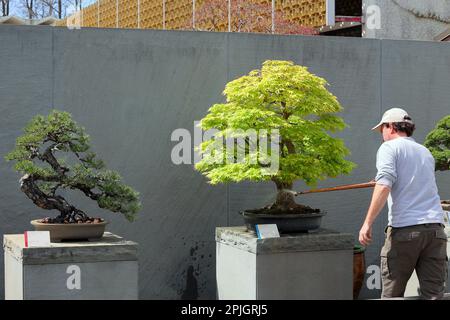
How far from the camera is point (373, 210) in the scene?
3.41 metres

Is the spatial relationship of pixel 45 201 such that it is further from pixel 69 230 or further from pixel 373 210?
pixel 373 210

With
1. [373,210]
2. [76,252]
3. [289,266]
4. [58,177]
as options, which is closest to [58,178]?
[58,177]

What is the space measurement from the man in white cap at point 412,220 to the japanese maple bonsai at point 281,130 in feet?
2.73

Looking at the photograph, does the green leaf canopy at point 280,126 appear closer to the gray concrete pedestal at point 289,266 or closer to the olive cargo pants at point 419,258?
the gray concrete pedestal at point 289,266

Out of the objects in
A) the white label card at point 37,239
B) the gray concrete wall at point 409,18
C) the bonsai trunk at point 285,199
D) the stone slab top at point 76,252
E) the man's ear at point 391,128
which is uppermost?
the gray concrete wall at point 409,18

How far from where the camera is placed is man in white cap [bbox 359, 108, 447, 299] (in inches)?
138

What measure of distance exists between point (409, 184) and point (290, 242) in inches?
38.1

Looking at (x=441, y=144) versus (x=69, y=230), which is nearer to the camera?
(x=69, y=230)

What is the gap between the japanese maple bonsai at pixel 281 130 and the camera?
4.27 m

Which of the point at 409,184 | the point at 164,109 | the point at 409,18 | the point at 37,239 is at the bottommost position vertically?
the point at 37,239

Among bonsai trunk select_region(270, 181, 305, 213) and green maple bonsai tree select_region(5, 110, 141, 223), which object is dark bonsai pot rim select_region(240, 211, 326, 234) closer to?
bonsai trunk select_region(270, 181, 305, 213)

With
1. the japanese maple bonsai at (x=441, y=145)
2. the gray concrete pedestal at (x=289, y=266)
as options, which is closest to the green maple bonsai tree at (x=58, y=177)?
the gray concrete pedestal at (x=289, y=266)

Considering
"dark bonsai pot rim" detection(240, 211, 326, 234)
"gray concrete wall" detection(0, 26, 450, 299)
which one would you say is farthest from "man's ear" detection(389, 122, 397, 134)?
"gray concrete wall" detection(0, 26, 450, 299)
